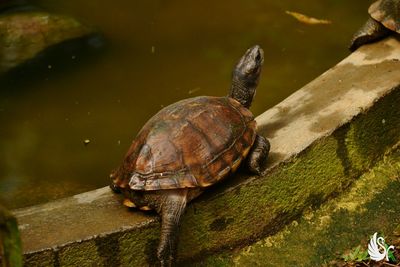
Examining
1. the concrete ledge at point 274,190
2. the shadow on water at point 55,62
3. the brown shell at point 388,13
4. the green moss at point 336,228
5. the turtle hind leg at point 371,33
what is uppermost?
the brown shell at point 388,13

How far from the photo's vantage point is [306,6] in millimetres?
7246

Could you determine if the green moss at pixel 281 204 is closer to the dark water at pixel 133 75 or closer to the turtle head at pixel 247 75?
the turtle head at pixel 247 75

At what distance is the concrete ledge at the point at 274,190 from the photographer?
3.50 m

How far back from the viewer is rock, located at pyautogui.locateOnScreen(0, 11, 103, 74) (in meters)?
6.50

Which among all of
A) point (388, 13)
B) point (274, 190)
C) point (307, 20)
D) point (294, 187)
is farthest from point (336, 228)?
point (307, 20)

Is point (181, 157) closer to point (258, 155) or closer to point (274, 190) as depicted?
point (258, 155)

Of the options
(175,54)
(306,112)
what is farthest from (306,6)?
(306,112)

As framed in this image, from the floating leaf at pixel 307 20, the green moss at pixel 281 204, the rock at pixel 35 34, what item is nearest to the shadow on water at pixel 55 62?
the rock at pixel 35 34

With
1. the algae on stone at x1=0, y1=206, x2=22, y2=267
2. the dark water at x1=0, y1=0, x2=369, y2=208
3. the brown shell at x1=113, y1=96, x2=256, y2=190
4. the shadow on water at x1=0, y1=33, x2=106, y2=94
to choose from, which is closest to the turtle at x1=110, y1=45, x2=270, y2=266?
the brown shell at x1=113, y1=96, x2=256, y2=190

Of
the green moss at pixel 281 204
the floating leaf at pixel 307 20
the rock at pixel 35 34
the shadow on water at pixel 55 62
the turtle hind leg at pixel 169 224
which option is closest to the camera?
the turtle hind leg at pixel 169 224

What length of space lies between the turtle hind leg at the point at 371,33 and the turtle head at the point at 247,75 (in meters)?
1.49

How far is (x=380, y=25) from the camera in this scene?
543 cm

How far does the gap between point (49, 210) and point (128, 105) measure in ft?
7.08

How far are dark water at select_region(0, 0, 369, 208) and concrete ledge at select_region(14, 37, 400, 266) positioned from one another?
1.20m
